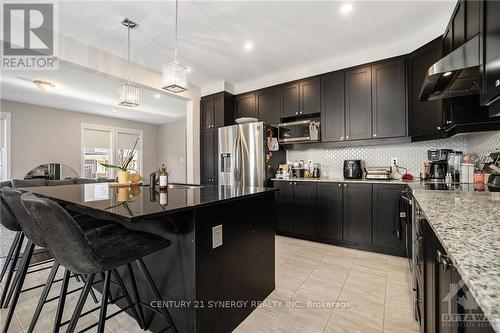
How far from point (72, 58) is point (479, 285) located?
3804 mm

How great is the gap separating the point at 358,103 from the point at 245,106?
1986 mm

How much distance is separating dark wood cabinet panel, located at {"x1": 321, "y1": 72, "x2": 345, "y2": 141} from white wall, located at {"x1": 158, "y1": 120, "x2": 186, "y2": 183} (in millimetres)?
5473

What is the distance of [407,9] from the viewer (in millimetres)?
2357

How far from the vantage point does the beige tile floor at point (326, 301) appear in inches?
63.0

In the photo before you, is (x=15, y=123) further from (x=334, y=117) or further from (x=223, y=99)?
(x=334, y=117)

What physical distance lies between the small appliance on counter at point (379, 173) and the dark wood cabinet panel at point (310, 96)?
117 centimetres

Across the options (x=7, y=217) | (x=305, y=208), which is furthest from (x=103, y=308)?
(x=305, y=208)

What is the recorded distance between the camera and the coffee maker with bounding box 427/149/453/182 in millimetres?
2639

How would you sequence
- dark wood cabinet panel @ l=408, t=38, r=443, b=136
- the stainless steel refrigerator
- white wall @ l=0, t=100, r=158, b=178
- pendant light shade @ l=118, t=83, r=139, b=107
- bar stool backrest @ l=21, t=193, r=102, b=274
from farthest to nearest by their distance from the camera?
white wall @ l=0, t=100, r=158, b=178 → the stainless steel refrigerator → pendant light shade @ l=118, t=83, r=139, b=107 → dark wood cabinet panel @ l=408, t=38, r=443, b=136 → bar stool backrest @ l=21, t=193, r=102, b=274

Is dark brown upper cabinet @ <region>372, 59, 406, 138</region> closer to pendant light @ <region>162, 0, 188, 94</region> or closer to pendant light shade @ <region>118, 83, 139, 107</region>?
pendant light @ <region>162, 0, 188, 94</region>

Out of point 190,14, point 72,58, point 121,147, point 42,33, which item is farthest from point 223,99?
point 121,147

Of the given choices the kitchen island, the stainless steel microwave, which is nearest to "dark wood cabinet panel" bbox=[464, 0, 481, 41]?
the kitchen island

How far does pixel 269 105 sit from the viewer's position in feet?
13.2

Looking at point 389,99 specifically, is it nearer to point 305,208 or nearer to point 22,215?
point 305,208
